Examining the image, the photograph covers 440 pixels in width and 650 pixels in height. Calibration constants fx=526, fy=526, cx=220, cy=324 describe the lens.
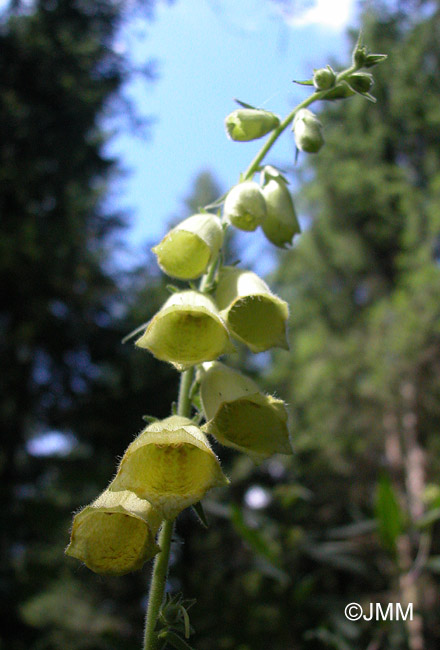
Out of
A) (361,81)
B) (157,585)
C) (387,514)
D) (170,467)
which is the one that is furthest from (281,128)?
(387,514)

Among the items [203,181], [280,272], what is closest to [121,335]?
[280,272]

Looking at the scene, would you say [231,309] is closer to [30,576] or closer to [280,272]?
[30,576]

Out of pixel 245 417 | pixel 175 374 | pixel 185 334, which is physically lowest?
pixel 245 417

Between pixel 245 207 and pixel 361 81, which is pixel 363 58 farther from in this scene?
pixel 245 207

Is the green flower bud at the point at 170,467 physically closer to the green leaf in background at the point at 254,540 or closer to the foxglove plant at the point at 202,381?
the foxglove plant at the point at 202,381

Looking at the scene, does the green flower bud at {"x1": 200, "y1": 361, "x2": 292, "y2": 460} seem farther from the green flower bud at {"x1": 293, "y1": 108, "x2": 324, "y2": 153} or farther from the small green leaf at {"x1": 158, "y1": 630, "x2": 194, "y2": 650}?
the green flower bud at {"x1": 293, "y1": 108, "x2": 324, "y2": 153}

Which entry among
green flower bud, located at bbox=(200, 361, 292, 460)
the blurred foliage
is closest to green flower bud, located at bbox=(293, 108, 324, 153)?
green flower bud, located at bbox=(200, 361, 292, 460)

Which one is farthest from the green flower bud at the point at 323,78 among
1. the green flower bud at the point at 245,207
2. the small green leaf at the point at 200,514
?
the small green leaf at the point at 200,514
